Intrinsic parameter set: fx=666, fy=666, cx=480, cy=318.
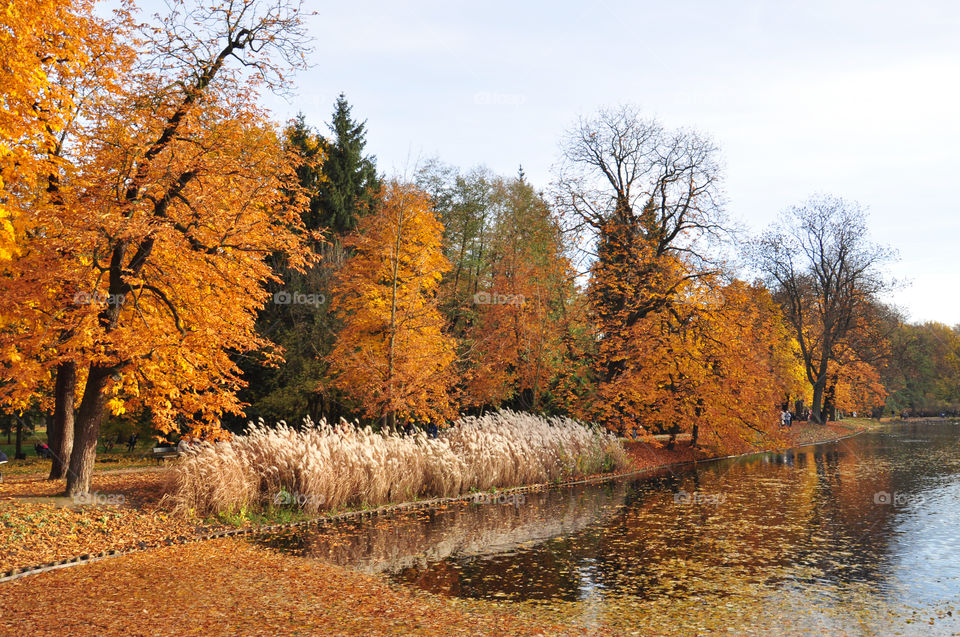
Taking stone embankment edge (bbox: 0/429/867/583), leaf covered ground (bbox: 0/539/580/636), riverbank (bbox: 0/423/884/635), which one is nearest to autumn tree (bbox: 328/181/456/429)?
stone embankment edge (bbox: 0/429/867/583)

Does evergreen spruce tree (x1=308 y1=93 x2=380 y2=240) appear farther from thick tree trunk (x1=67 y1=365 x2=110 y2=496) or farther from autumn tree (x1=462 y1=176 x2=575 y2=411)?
thick tree trunk (x1=67 y1=365 x2=110 y2=496)

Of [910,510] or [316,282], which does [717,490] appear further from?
[316,282]

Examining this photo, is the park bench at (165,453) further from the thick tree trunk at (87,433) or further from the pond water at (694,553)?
the pond water at (694,553)

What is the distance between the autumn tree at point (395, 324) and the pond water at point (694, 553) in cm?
440

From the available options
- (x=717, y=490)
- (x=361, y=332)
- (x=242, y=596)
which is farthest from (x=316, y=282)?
(x=242, y=596)

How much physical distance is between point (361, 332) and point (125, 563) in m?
14.2

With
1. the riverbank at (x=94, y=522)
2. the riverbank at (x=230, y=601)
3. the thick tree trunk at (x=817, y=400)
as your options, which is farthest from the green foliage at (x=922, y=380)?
the riverbank at (x=230, y=601)

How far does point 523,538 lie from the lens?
459 inches

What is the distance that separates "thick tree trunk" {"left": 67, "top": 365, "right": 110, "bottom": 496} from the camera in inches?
501

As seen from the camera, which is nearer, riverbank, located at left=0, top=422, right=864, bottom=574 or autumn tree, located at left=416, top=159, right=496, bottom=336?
riverbank, located at left=0, top=422, right=864, bottom=574

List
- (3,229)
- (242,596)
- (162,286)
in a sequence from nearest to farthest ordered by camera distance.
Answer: (242,596) < (3,229) < (162,286)

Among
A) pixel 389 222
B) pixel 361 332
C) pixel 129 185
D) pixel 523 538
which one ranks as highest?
pixel 389 222

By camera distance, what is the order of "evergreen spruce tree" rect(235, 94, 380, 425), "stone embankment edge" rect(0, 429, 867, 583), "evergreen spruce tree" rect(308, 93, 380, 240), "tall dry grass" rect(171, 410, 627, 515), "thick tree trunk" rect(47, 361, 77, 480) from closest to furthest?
"stone embankment edge" rect(0, 429, 867, 583) < "tall dry grass" rect(171, 410, 627, 515) < "thick tree trunk" rect(47, 361, 77, 480) < "evergreen spruce tree" rect(235, 94, 380, 425) < "evergreen spruce tree" rect(308, 93, 380, 240)

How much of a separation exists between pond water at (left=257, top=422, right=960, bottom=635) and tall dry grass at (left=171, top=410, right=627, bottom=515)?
3.04 feet
